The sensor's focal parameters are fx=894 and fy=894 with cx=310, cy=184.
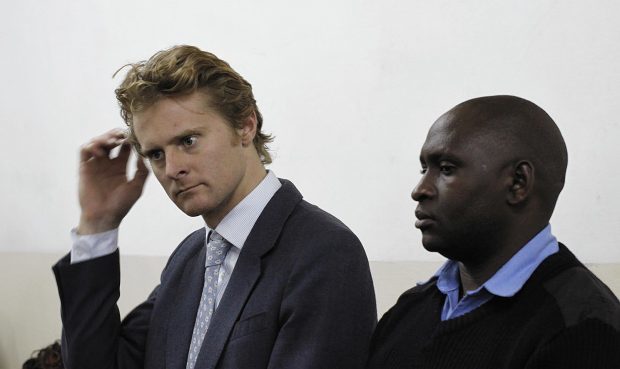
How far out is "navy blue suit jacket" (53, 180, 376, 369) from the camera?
158 cm

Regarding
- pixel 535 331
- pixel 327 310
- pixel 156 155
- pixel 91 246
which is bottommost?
pixel 535 331

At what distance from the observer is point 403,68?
271 cm

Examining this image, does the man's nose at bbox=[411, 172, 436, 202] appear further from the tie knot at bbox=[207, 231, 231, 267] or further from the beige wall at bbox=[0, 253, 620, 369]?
the beige wall at bbox=[0, 253, 620, 369]

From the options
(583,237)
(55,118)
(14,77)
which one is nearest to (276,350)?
(583,237)

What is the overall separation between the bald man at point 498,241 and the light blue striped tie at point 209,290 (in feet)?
1.76

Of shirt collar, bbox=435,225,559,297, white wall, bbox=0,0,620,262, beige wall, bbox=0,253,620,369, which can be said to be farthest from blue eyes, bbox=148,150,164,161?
beige wall, bbox=0,253,620,369

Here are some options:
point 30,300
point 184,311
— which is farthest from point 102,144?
point 30,300

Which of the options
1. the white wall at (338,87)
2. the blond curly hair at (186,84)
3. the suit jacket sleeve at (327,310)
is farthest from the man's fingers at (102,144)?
the white wall at (338,87)

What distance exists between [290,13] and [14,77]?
157cm

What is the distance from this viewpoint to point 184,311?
1802 millimetres

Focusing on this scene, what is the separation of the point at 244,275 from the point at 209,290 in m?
0.12

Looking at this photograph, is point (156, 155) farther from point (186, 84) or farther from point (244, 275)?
point (244, 275)

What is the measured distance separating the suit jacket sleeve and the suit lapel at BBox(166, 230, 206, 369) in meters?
0.24

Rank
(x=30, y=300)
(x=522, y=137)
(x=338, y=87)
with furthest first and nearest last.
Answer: (x=30, y=300), (x=338, y=87), (x=522, y=137)
